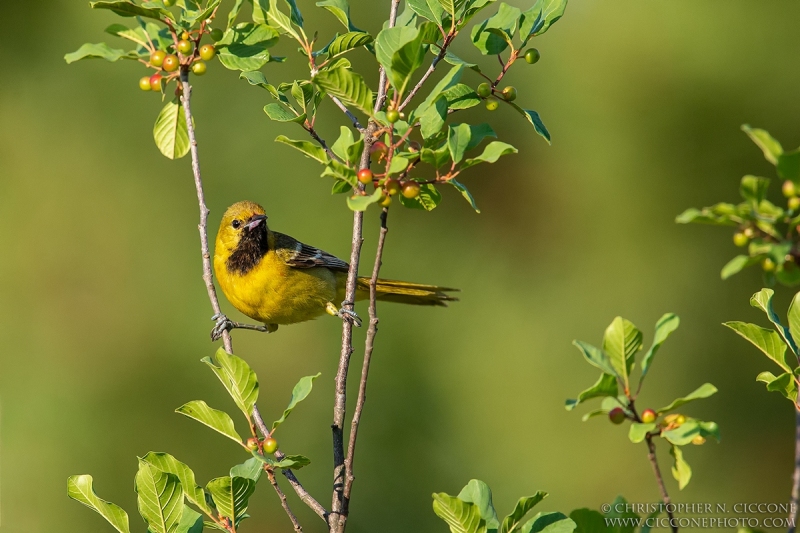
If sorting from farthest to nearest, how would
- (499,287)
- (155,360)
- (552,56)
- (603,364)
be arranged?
(552,56), (499,287), (155,360), (603,364)

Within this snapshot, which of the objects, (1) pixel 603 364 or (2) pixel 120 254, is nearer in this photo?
(1) pixel 603 364

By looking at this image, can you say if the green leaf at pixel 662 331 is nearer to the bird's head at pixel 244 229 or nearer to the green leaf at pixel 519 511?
the green leaf at pixel 519 511

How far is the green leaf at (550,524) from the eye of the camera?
6.37 feet

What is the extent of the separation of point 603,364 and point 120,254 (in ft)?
22.7

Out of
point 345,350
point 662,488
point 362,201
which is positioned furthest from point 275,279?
point 662,488

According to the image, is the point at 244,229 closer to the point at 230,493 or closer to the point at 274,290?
the point at 274,290

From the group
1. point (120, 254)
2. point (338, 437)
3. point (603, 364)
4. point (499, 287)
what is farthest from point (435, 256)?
point (603, 364)

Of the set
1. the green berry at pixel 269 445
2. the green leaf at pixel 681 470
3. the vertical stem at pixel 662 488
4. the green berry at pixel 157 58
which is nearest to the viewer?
the vertical stem at pixel 662 488

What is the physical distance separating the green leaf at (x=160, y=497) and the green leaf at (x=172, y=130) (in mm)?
1360

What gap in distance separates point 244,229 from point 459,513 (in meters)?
3.34

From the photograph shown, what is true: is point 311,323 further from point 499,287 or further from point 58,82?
point 58,82

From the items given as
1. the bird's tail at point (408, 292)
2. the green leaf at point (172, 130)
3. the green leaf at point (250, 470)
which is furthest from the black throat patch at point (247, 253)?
the green leaf at point (250, 470)

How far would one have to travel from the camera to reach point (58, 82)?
8.25m

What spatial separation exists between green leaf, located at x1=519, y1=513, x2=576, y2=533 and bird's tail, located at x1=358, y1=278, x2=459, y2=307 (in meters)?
3.05
